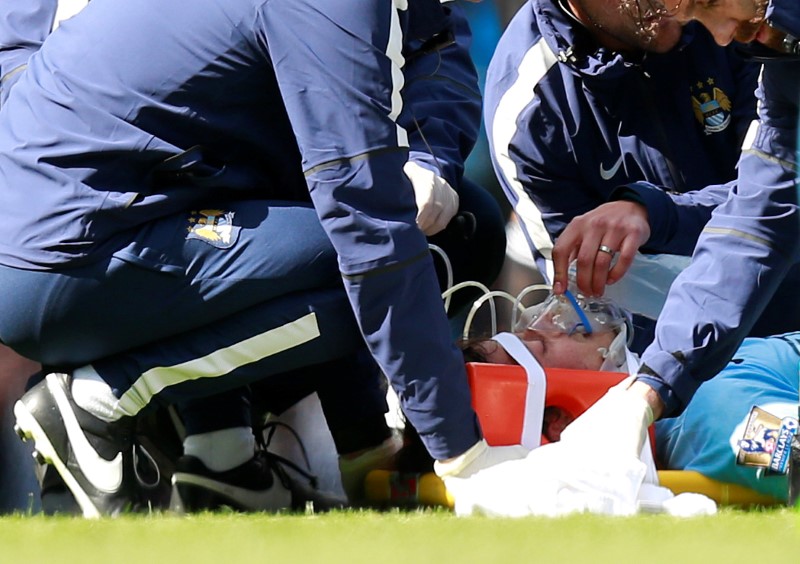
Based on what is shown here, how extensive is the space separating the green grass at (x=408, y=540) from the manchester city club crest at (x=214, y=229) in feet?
1.97

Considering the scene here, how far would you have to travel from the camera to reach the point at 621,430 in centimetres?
254

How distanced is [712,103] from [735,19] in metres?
1.33

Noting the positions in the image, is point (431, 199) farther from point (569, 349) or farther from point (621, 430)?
point (621, 430)

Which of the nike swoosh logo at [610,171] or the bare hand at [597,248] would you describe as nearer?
the bare hand at [597,248]

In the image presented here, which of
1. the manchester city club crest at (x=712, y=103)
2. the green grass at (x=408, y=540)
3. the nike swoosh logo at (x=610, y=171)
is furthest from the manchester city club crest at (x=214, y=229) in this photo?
the manchester city club crest at (x=712, y=103)

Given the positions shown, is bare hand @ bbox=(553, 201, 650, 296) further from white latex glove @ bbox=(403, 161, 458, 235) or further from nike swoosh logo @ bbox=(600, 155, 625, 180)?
nike swoosh logo @ bbox=(600, 155, 625, 180)

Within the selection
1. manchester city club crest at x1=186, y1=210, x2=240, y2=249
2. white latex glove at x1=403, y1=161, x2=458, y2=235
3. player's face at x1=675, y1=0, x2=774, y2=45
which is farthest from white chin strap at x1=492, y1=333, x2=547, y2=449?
player's face at x1=675, y1=0, x2=774, y2=45

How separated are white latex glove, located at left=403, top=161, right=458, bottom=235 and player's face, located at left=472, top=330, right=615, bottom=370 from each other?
34 centimetres

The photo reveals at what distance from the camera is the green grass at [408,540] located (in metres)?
1.79

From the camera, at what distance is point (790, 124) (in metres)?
2.57

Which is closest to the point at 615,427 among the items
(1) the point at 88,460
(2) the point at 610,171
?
(1) the point at 88,460

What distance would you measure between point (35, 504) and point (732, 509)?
65.6 inches

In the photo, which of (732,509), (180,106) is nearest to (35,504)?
(180,106)

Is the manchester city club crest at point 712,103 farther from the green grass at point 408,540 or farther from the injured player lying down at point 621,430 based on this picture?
the green grass at point 408,540
